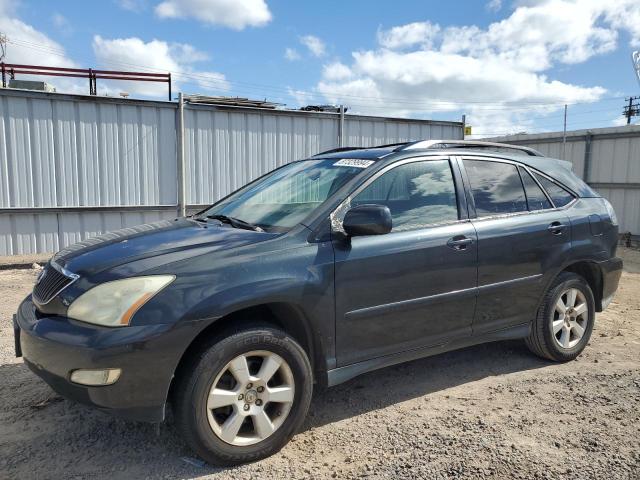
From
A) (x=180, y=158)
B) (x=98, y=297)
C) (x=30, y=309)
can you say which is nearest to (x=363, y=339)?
(x=98, y=297)

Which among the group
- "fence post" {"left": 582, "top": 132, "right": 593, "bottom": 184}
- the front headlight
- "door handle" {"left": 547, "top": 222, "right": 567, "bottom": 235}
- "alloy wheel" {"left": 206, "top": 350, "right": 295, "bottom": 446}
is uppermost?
"fence post" {"left": 582, "top": 132, "right": 593, "bottom": 184}

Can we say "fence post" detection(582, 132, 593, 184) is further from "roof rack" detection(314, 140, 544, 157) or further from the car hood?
the car hood

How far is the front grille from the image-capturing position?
272 cm

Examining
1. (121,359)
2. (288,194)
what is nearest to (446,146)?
(288,194)

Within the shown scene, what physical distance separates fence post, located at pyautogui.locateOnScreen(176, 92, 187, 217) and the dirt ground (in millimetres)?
5157

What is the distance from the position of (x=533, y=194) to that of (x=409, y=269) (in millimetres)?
1570

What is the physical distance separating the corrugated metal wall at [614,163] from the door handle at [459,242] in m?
10.8

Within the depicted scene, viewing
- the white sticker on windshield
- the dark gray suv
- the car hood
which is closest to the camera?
the dark gray suv

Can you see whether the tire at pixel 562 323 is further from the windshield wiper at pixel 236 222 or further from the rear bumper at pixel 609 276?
the windshield wiper at pixel 236 222

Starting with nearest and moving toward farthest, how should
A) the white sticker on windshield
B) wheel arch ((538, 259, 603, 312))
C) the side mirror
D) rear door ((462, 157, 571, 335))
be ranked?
the side mirror < the white sticker on windshield < rear door ((462, 157, 571, 335)) < wheel arch ((538, 259, 603, 312))

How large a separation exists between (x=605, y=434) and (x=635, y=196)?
10990 millimetres

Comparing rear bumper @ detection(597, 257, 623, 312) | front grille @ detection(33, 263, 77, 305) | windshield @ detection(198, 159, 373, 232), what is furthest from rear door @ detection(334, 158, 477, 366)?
rear bumper @ detection(597, 257, 623, 312)

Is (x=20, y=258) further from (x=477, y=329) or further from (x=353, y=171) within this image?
(x=477, y=329)

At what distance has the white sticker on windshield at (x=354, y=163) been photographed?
3.49 metres
